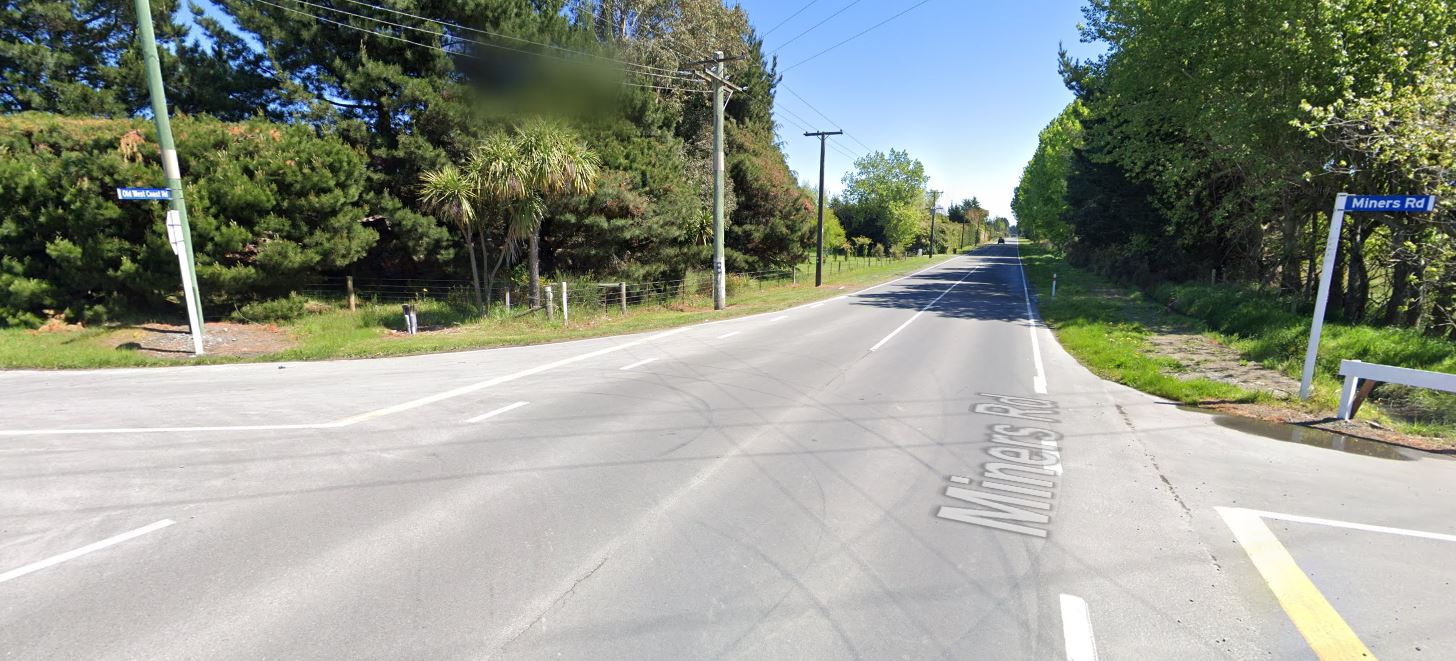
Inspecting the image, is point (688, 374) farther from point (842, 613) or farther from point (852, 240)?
point (852, 240)

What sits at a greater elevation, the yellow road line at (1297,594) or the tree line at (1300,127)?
the tree line at (1300,127)

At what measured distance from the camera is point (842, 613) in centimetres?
335

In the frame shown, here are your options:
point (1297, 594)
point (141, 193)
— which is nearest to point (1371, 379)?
point (1297, 594)

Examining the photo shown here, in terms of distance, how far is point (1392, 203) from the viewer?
275 inches

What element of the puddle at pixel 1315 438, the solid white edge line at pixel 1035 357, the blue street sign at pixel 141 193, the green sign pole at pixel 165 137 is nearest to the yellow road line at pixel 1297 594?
the puddle at pixel 1315 438

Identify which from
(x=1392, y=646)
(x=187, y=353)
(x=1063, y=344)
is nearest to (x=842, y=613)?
(x=1392, y=646)

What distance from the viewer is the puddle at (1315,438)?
6.40 metres

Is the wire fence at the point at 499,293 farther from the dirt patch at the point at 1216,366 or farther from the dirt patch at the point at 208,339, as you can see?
the dirt patch at the point at 1216,366

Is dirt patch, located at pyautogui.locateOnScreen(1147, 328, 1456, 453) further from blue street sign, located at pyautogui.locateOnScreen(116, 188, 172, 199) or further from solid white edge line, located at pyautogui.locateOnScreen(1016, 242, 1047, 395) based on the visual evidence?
blue street sign, located at pyautogui.locateOnScreen(116, 188, 172, 199)

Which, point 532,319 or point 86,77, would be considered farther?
point 86,77

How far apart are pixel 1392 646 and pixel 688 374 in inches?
307

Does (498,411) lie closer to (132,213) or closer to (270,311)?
(270,311)

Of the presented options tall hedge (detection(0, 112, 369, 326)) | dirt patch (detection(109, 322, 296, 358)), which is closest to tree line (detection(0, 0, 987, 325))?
tall hedge (detection(0, 112, 369, 326))

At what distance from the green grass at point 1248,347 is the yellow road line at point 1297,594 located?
4.96m
